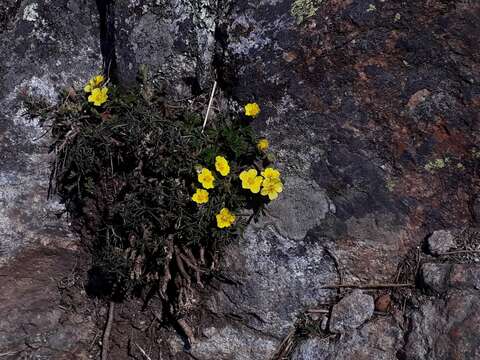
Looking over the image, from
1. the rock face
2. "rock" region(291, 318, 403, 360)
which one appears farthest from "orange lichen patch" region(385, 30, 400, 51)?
"rock" region(291, 318, 403, 360)

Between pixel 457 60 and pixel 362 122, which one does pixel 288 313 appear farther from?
pixel 457 60

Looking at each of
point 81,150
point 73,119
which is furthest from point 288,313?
point 73,119

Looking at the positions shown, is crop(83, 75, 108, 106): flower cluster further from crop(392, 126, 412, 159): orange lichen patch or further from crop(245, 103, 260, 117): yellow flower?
crop(392, 126, 412, 159): orange lichen patch

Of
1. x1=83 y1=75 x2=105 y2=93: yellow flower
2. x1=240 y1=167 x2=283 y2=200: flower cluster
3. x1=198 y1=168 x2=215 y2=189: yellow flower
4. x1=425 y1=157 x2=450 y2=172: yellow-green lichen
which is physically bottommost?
x1=425 y1=157 x2=450 y2=172: yellow-green lichen

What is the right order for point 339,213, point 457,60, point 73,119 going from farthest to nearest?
point 73,119
point 339,213
point 457,60

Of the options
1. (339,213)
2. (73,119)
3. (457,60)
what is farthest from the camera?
(73,119)

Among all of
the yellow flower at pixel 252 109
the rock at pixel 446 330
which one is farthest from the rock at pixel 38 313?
the rock at pixel 446 330
